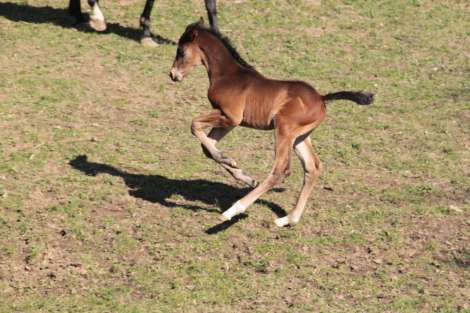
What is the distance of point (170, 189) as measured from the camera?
9.90 meters

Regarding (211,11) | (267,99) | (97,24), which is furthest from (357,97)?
(97,24)

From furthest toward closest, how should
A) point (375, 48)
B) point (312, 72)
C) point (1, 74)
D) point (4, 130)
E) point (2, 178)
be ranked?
point (375, 48) → point (312, 72) → point (1, 74) → point (4, 130) → point (2, 178)

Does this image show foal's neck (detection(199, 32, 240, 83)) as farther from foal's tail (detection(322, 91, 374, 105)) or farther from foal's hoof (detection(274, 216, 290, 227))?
foal's hoof (detection(274, 216, 290, 227))

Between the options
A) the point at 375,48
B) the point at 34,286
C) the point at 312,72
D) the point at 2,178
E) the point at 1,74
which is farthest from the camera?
the point at 375,48

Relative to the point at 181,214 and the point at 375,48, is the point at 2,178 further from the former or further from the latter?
the point at 375,48

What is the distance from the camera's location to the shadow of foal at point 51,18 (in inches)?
586

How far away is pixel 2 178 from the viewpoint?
9867mm

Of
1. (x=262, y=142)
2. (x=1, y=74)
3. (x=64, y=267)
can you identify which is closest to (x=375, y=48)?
(x=262, y=142)

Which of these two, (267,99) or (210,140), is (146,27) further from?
(267,99)

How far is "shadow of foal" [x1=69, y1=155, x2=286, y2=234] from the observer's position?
962 centimetres

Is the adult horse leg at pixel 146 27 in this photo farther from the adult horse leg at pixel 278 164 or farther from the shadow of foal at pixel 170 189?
the adult horse leg at pixel 278 164

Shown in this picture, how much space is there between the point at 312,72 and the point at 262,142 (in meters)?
2.74

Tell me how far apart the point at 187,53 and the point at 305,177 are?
1.72 meters

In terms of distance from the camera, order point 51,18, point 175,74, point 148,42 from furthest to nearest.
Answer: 1. point 51,18
2. point 148,42
3. point 175,74
